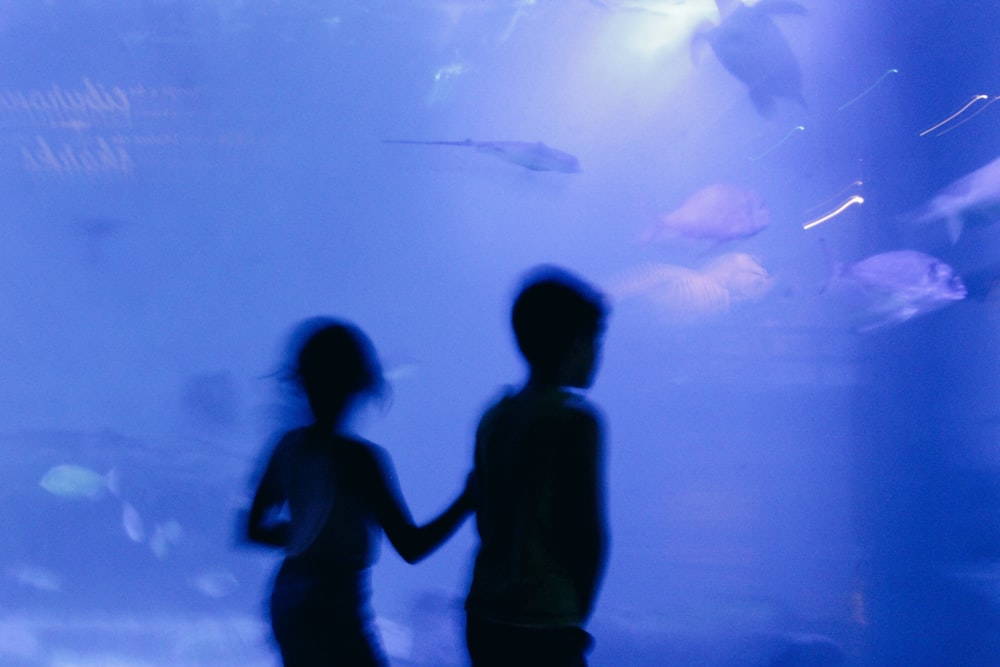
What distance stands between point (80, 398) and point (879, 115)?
343 inches

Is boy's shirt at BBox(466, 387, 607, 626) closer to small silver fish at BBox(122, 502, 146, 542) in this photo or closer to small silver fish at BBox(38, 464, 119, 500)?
small silver fish at BBox(38, 464, 119, 500)

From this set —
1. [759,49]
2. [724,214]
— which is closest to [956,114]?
[759,49]

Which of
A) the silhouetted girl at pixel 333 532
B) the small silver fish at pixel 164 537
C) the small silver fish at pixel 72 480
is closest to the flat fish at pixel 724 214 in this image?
the silhouetted girl at pixel 333 532

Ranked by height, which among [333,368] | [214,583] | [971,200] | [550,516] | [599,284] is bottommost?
[550,516]

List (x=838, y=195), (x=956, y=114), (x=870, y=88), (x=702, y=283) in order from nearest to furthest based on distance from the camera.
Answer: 1. (x=956, y=114)
2. (x=870, y=88)
3. (x=838, y=195)
4. (x=702, y=283)

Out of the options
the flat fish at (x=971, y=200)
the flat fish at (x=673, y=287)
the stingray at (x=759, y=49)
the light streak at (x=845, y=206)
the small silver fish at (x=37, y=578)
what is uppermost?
the stingray at (x=759, y=49)

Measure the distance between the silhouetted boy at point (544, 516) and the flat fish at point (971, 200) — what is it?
4.43 meters

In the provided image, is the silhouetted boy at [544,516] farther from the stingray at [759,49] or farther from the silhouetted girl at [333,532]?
the stingray at [759,49]

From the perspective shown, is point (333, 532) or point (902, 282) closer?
point (333, 532)

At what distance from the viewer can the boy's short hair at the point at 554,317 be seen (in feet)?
4.39

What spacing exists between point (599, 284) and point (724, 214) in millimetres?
2133

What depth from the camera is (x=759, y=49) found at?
5.48 metres

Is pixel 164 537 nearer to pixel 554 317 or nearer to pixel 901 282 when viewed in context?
pixel 901 282

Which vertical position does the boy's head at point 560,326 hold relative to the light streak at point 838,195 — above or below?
below
